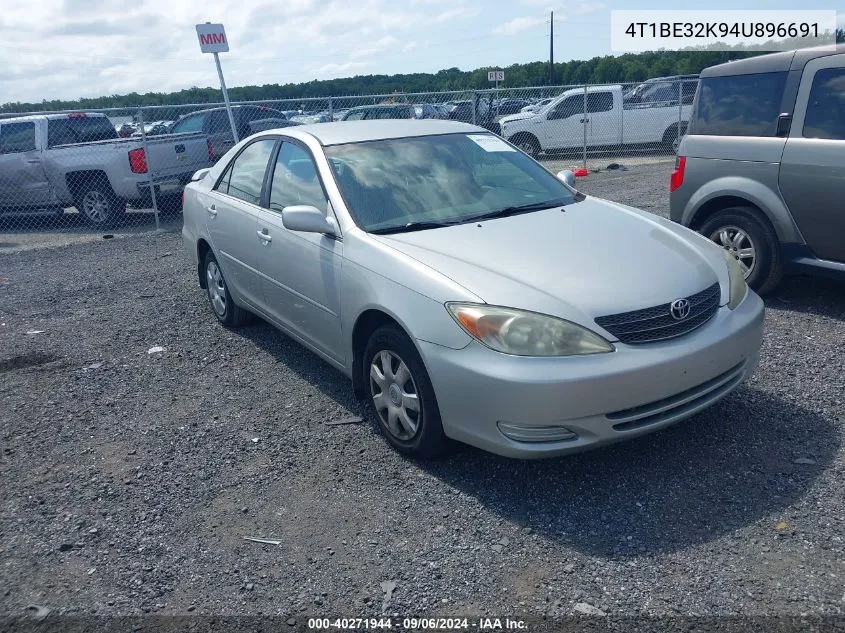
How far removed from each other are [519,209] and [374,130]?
1.21 m

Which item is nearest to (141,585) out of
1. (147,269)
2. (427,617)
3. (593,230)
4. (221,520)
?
(221,520)

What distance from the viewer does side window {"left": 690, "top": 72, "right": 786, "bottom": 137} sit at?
5793mm

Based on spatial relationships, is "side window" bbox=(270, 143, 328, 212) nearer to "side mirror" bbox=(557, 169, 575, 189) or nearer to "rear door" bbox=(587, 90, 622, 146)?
"side mirror" bbox=(557, 169, 575, 189)

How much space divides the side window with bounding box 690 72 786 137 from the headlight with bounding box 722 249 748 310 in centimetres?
220

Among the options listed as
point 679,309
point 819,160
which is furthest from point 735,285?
point 819,160

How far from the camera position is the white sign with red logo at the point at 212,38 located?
12562mm

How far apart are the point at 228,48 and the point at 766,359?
35.0 feet

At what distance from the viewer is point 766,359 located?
492cm

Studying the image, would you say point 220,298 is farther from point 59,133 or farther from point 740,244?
point 59,133

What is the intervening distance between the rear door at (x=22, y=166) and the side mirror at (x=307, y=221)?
383 inches

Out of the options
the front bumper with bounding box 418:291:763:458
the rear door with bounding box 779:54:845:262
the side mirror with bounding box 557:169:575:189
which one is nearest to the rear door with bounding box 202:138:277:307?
the side mirror with bounding box 557:169:575:189

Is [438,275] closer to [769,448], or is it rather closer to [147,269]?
[769,448]

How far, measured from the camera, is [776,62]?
18.9ft

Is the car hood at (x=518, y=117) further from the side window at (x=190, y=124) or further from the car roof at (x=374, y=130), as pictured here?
the car roof at (x=374, y=130)
